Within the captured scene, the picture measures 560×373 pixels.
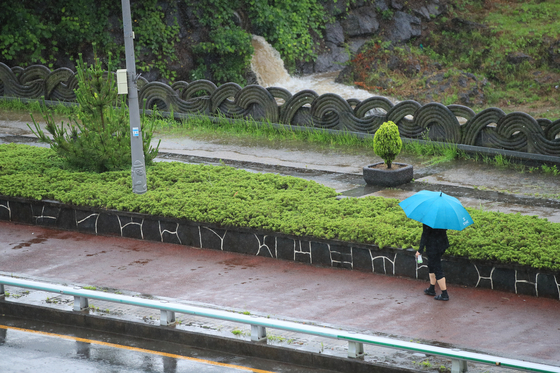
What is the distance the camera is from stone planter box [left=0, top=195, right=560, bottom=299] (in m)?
9.54

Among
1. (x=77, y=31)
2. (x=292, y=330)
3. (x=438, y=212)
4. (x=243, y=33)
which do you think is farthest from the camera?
(x=243, y=33)

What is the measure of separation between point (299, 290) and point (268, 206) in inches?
92.7

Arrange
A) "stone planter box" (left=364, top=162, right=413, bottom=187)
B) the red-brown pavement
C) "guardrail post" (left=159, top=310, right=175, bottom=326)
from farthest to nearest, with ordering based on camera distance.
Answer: "stone planter box" (left=364, top=162, right=413, bottom=187)
"guardrail post" (left=159, top=310, right=175, bottom=326)
the red-brown pavement

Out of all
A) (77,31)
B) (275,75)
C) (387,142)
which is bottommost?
(387,142)

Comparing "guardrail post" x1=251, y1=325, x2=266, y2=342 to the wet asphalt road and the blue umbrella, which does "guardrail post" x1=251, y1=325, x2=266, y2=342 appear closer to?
the wet asphalt road

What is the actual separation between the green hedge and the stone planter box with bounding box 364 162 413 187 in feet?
6.84

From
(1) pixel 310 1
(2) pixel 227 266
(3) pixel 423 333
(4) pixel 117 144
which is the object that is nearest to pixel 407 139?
(4) pixel 117 144

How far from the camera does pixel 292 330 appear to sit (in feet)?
25.5

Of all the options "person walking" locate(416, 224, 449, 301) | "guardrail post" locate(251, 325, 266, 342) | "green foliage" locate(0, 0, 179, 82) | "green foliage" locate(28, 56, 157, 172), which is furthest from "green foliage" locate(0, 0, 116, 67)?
"guardrail post" locate(251, 325, 266, 342)

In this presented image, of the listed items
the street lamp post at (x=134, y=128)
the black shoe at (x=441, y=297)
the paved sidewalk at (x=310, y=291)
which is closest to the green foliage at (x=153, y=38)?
the street lamp post at (x=134, y=128)

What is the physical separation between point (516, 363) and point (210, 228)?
596 centimetres

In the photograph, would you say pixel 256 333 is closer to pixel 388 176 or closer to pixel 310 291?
pixel 310 291

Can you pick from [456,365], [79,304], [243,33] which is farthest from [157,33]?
[456,365]

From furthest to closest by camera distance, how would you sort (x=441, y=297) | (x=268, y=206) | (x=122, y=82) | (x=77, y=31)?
(x=77, y=31), (x=122, y=82), (x=268, y=206), (x=441, y=297)
